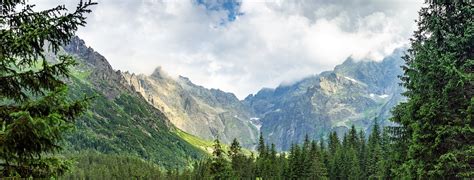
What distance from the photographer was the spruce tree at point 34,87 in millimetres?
9500

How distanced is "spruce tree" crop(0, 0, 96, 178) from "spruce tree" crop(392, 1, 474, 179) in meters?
17.7

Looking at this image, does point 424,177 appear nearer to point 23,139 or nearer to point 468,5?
point 468,5

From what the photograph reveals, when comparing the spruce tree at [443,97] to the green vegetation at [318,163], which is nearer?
the spruce tree at [443,97]

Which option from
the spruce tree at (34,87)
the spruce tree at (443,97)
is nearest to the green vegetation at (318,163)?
the spruce tree at (443,97)

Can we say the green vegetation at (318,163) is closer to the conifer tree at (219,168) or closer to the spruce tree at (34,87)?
the conifer tree at (219,168)

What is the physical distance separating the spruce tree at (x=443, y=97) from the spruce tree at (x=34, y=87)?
58.0 feet

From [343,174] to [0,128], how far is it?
100705 mm

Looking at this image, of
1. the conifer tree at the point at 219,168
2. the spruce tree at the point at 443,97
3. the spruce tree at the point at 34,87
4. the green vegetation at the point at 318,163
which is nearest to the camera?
the spruce tree at the point at 34,87

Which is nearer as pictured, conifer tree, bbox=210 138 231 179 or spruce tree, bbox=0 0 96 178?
spruce tree, bbox=0 0 96 178

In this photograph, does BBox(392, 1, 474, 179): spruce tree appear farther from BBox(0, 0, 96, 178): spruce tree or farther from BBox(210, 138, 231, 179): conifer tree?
BBox(210, 138, 231, 179): conifer tree

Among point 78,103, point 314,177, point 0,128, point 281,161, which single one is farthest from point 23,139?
point 281,161

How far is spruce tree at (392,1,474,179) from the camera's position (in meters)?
21.3

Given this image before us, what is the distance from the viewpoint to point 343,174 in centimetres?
10331

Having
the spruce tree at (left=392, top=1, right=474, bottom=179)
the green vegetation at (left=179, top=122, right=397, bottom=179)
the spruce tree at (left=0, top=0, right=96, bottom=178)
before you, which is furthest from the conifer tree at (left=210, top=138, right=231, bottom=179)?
the spruce tree at (left=0, top=0, right=96, bottom=178)
